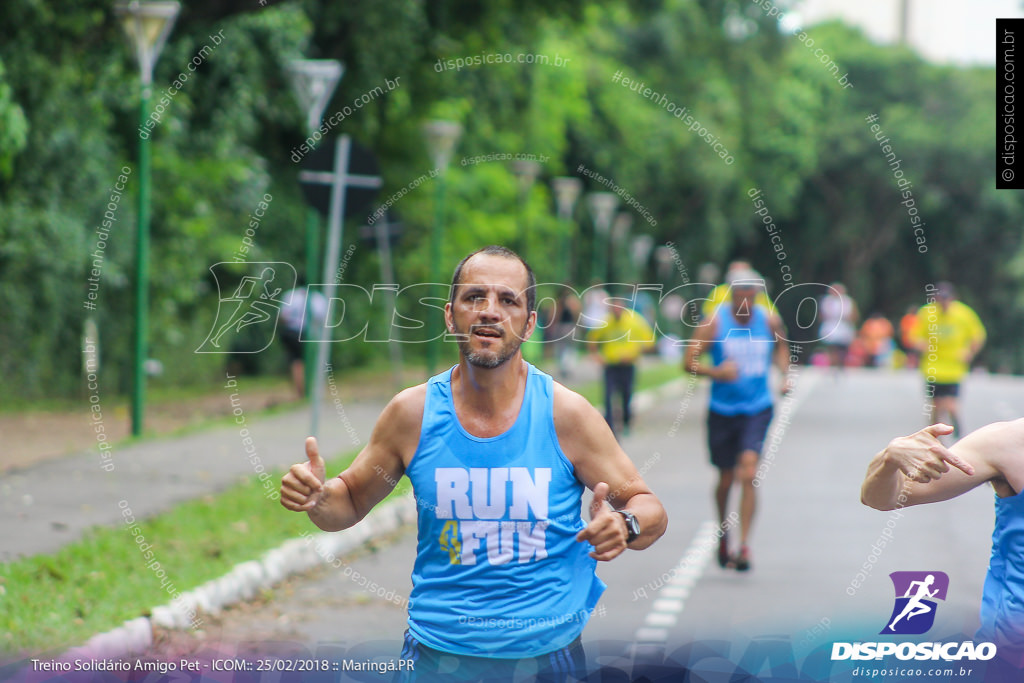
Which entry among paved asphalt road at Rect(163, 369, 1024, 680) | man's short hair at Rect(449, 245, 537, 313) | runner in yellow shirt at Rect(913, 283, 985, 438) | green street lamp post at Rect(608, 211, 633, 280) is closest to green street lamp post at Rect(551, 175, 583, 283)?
green street lamp post at Rect(608, 211, 633, 280)

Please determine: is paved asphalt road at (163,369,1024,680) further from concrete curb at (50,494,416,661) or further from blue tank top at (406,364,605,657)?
blue tank top at (406,364,605,657)

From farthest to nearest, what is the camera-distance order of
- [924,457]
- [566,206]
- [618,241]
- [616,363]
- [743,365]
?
1. [618,241]
2. [566,206]
3. [616,363]
4. [743,365]
5. [924,457]

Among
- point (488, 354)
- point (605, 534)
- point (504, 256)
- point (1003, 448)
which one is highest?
point (504, 256)

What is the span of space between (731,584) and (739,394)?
126 centimetres

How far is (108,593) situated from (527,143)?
18973 millimetres

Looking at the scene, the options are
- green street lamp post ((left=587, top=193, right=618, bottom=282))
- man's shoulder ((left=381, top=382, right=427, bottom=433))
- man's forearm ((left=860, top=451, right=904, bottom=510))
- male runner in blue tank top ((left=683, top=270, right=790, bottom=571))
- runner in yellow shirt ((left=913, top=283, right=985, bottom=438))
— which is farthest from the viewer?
green street lamp post ((left=587, top=193, right=618, bottom=282))

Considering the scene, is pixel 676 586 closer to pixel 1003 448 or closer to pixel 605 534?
pixel 1003 448

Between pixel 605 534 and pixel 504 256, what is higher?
pixel 504 256

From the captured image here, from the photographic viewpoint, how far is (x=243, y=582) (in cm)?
708

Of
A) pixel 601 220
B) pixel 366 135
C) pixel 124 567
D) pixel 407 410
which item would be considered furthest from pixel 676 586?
pixel 601 220

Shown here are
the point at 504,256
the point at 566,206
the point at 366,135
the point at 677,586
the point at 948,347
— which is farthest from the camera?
the point at 566,206

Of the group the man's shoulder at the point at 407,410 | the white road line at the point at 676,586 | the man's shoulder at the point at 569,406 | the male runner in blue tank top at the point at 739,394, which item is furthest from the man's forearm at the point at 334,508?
the male runner in blue tank top at the point at 739,394

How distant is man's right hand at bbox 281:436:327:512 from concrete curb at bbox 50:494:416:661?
2.28 m

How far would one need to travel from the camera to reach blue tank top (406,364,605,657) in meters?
3.23
